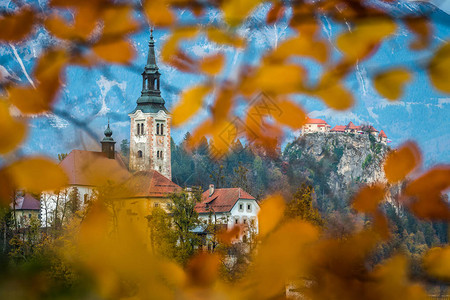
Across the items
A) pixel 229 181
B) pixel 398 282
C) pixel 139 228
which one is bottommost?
pixel 398 282

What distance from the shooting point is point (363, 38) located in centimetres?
76

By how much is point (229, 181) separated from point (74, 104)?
1002mm

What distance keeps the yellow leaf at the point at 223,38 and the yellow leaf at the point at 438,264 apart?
537mm

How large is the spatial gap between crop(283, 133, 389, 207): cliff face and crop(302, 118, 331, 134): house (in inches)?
0.6

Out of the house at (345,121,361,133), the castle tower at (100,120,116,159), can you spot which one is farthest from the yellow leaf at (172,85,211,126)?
the house at (345,121,361,133)

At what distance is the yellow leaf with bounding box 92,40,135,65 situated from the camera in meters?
0.82

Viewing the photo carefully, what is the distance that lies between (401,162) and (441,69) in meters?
→ 0.24

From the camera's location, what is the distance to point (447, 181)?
0.94 metres

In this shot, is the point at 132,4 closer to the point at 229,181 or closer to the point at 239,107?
the point at 239,107

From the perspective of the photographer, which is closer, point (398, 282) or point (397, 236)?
point (398, 282)

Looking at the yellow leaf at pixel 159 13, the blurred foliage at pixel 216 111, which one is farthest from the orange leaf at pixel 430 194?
the yellow leaf at pixel 159 13

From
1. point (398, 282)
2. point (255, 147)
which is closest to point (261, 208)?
point (255, 147)

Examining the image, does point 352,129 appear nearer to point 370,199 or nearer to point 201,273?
point 370,199

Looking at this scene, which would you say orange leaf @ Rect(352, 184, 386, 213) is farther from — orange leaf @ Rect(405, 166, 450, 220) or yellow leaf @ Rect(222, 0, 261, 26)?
yellow leaf @ Rect(222, 0, 261, 26)
